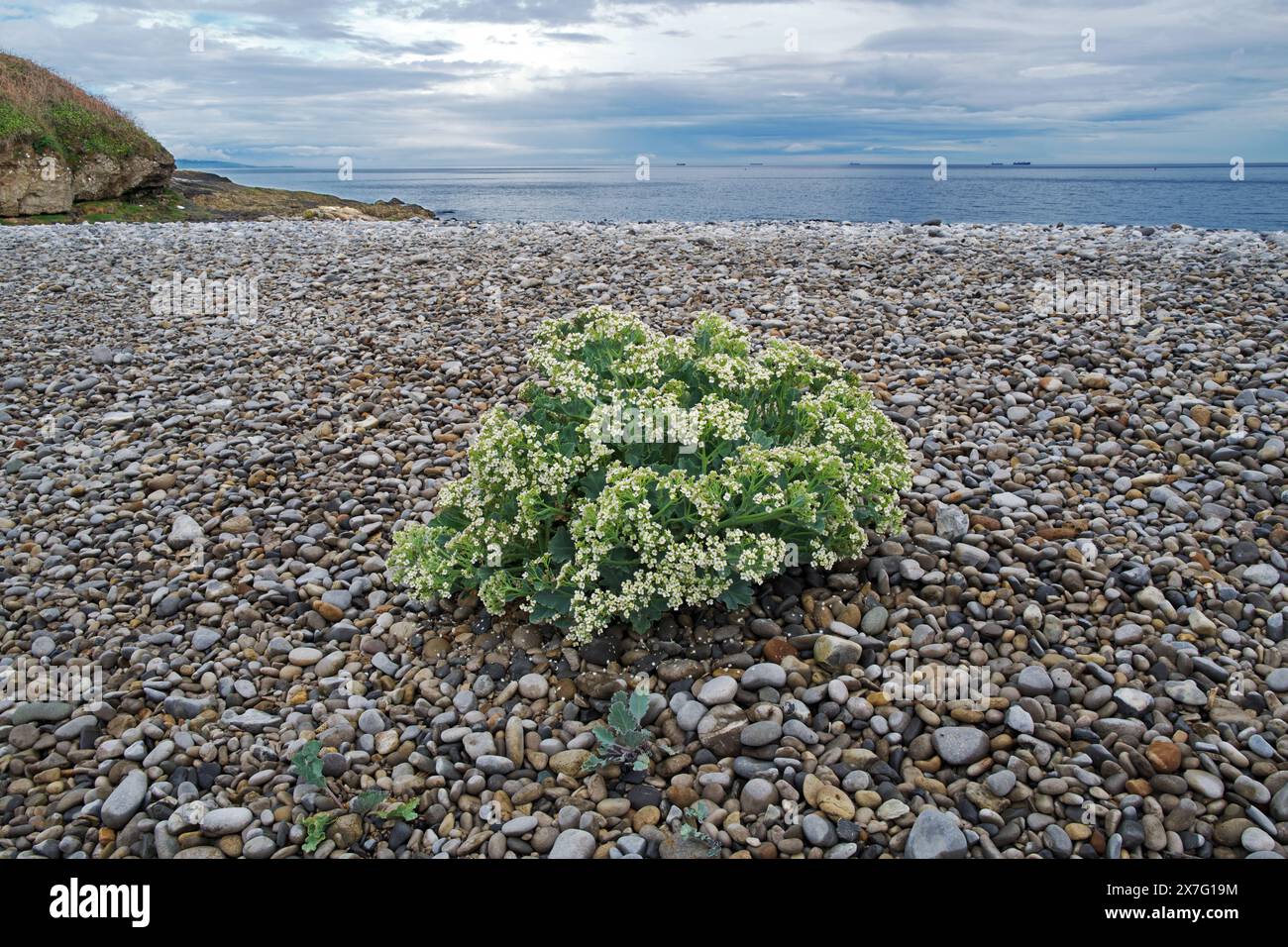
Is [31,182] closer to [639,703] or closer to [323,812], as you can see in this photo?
[323,812]

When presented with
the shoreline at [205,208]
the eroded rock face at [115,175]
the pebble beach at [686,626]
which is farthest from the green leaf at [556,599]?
the eroded rock face at [115,175]

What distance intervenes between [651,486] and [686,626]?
86cm

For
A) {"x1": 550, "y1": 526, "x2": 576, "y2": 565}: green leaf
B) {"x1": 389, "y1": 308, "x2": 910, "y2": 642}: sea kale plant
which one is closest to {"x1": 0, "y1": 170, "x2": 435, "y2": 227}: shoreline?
{"x1": 389, "y1": 308, "x2": 910, "y2": 642}: sea kale plant

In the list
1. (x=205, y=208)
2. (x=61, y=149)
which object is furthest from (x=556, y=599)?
(x=205, y=208)

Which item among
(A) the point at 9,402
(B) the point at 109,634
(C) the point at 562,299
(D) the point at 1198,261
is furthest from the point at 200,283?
(D) the point at 1198,261

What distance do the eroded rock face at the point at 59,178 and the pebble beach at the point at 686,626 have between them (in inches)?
712

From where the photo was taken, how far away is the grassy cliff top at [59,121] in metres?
23.4

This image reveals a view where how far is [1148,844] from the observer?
3266mm

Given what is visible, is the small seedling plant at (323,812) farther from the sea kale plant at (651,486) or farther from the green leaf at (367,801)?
the sea kale plant at (651,486)

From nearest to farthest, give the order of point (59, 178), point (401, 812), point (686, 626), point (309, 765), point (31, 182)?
point (401, 812), point (309, 765), point (686, 626), point (31, 182), point (59, 178)

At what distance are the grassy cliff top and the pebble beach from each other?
1944cm

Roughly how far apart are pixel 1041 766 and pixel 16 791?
4647 millimetres

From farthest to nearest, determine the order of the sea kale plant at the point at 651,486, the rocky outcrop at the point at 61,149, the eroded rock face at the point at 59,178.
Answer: the rocky outcrop at the point at 61,149 → the eroded rock face at the point at 59,178 → the sea kale plant at the point at 651,486

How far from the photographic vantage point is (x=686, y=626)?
451 centimetres
